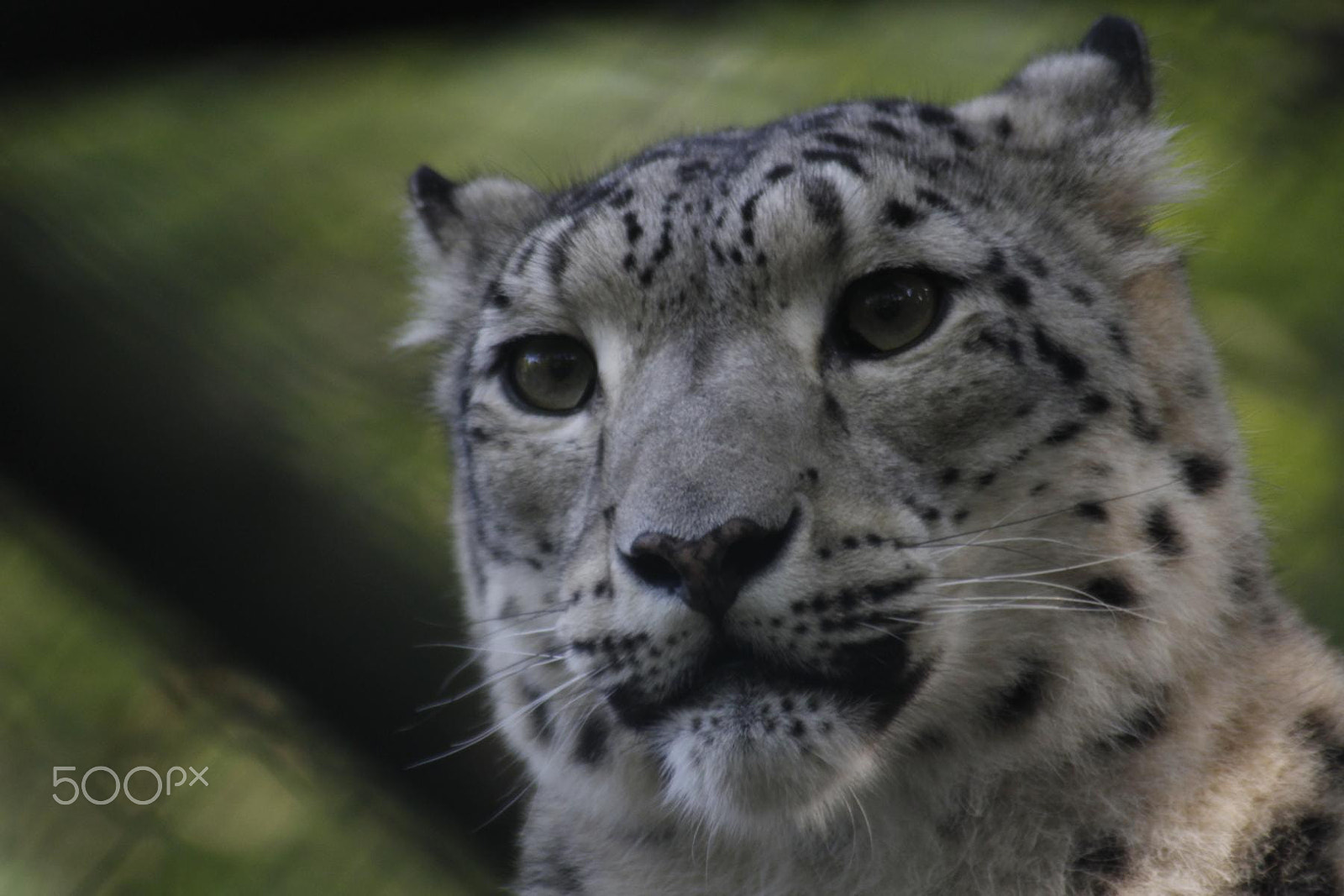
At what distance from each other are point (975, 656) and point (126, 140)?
309 cm

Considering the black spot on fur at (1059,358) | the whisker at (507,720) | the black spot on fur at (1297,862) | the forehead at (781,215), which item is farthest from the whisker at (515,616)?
the black spot on fur at (1297,862)

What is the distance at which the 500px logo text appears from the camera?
3.98 metres

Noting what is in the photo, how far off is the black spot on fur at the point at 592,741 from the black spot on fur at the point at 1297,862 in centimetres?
106

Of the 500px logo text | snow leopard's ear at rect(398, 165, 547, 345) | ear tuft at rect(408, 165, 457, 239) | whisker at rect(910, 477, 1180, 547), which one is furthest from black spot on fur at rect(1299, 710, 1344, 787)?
the 500px logo text

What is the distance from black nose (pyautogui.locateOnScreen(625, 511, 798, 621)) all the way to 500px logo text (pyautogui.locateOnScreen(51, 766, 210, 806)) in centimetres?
239

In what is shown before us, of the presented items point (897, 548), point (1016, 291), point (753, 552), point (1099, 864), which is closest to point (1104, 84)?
point (1016, 291)

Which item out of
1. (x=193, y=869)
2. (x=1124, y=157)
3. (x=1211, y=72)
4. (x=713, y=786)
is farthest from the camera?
(x=1211, y=72)

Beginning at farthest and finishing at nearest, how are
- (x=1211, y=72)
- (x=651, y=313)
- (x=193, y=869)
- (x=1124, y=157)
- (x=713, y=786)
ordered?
1. (x=1211, y=72)
2. (x=193, y=869)
3. (x=1124, y=157)
4. (x=651, y=313)
5. (x=713, y=786)

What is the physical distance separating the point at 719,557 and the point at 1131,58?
1.48 m

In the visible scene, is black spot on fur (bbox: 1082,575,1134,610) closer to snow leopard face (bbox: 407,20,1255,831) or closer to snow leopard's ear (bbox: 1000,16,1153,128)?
snow leopard face (bbox: 407,20,1255,831)

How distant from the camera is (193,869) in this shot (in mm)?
4102

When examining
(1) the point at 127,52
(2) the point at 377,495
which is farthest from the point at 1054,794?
(1) the point at 127,52

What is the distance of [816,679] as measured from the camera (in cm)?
218

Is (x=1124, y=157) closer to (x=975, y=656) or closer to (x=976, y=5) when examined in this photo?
(x=975, y=656)
